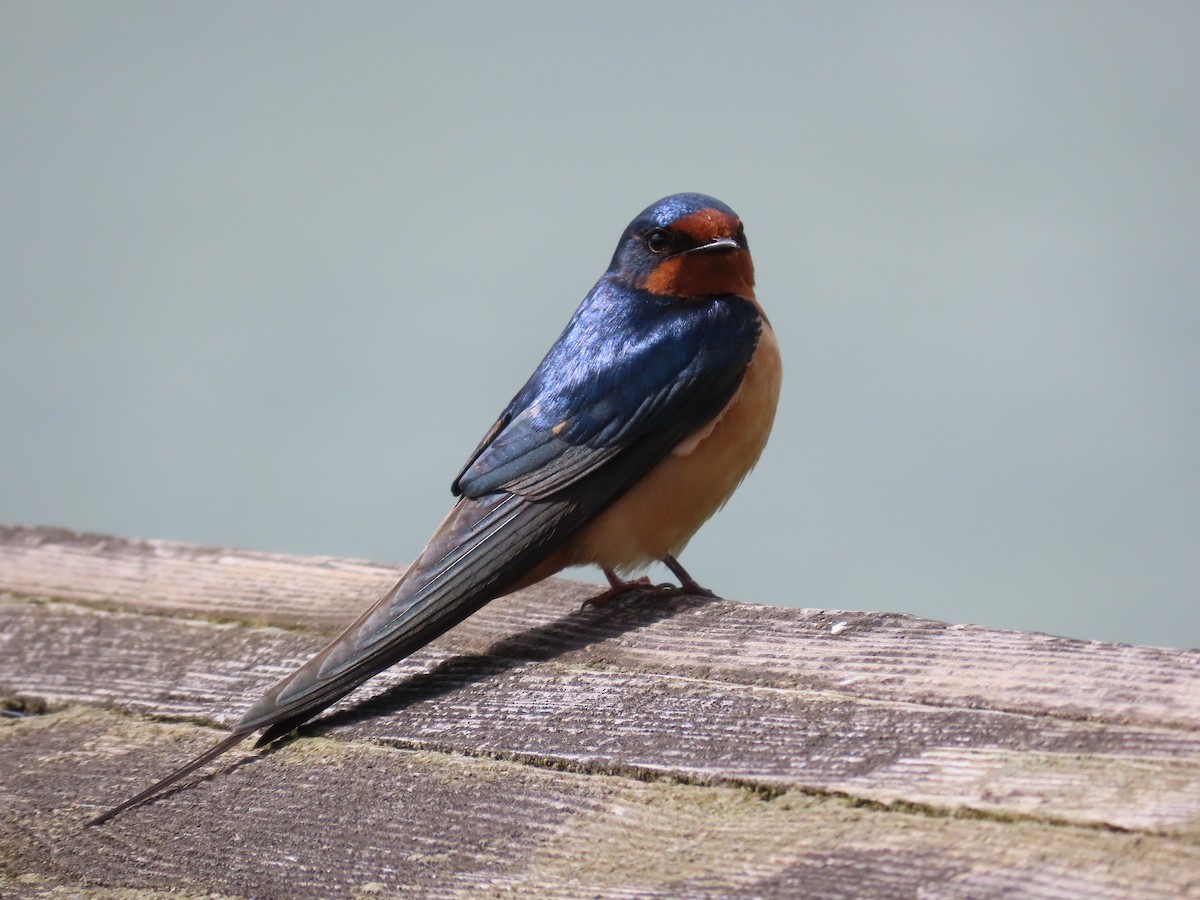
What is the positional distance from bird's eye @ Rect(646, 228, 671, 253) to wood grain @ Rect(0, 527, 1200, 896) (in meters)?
0.93

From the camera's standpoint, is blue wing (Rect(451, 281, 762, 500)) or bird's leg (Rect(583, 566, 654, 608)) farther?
blue wing (Rect(451, 281, 762, 500))

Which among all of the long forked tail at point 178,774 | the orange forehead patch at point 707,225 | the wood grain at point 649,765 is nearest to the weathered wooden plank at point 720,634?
the wood grain at point 649,765

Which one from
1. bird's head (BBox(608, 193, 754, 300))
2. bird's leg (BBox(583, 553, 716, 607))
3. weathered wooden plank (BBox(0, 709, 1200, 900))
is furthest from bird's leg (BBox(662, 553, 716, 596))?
weathered wooden plank (BBox(0, 709, 1200, 900))

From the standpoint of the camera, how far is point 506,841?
5.92 feet

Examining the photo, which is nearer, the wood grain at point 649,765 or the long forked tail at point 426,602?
the wood grain at point 649,765

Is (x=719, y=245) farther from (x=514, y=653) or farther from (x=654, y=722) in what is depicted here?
(x=654, y=722)

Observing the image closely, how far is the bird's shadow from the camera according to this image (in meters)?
2.38

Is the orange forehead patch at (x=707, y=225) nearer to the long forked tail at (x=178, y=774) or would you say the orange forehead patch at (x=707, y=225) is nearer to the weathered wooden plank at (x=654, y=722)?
the weathered wooden plank at (x=654, y=722)

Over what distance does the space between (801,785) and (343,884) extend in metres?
0.53

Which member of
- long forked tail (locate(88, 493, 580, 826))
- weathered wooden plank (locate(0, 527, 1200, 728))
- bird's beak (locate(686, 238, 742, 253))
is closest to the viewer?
weathered wooden plank (locate(0, 527, 1200, 728))

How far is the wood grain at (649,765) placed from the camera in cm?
161

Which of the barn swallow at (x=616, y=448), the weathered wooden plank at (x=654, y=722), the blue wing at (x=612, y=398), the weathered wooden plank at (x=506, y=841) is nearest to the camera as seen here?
the weathered wooden plank at (x=506, y=841)

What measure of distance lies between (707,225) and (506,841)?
1792 millimetres

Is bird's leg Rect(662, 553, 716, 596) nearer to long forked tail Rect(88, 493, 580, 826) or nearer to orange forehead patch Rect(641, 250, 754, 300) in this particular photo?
long forked tail Rect(88, 493, 580, 826)
